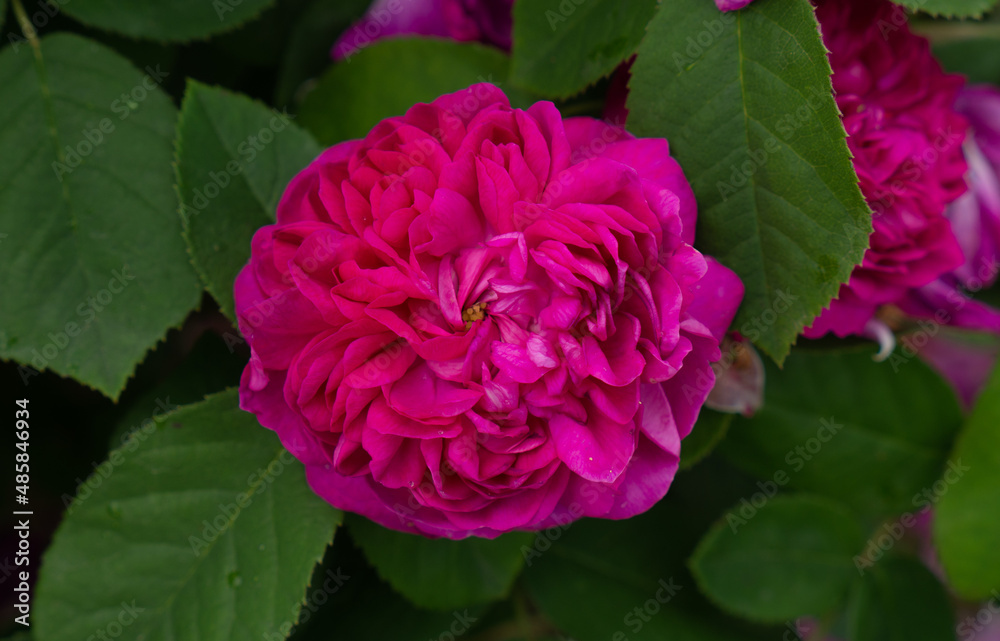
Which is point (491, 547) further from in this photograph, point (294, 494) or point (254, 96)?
point (254, 96)

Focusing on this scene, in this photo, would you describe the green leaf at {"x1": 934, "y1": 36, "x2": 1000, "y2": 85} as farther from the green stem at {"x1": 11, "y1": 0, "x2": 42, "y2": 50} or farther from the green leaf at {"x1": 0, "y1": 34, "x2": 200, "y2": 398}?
the green stem at {"x1": 11, "y1": 0, "x2": 42, "y2": 50}

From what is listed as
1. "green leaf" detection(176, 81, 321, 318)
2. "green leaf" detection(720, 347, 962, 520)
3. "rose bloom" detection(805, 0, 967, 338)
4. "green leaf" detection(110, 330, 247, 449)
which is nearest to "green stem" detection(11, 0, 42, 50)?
"green leaf" detection(176, 81, 321, 318)

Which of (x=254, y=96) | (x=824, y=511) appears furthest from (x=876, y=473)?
(x=254, y=96)

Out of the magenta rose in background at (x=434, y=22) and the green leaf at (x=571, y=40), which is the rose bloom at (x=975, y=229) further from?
the magenta rose in background at (x=434, y=22)

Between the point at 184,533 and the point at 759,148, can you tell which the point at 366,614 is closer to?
the point at 184,533

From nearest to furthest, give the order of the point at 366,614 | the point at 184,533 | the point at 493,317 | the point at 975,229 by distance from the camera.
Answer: the point at 493,317 < the point at 184,533 < the point at 975,229 < the point at 366,614

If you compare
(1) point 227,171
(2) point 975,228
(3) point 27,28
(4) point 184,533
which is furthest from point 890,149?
(3) point 27,28
